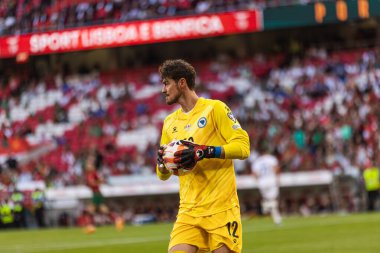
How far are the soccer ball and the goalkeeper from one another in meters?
0.05

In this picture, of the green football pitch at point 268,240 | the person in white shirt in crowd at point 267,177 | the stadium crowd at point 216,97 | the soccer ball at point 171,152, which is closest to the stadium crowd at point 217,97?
the stadium crowd at point 216,97

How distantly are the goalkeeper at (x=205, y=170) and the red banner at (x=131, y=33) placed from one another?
→ 27.7m

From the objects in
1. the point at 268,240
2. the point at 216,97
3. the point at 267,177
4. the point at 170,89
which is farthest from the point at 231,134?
the point at 216,97

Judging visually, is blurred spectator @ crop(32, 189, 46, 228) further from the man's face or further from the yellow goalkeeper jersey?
Result: the man's face

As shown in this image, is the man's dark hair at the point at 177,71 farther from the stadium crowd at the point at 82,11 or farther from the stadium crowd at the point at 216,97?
the stadium crowd at the point at 82,11

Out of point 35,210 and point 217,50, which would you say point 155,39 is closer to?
point 217,50

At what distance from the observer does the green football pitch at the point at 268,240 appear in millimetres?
15891

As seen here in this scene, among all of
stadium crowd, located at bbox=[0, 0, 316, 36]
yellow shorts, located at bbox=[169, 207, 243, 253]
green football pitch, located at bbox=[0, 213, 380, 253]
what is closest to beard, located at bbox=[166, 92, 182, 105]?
yellow shorts, located at bbox=[169, 207, 243, 253]

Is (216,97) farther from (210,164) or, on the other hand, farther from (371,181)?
(210,164)

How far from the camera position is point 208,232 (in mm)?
7535

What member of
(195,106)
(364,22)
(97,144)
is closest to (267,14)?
(364,22)

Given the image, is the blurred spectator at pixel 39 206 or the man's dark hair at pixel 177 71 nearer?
the man's dark hair at pixel 177 71

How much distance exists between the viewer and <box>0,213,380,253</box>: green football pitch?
52.1ft

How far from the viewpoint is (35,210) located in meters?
31.6
